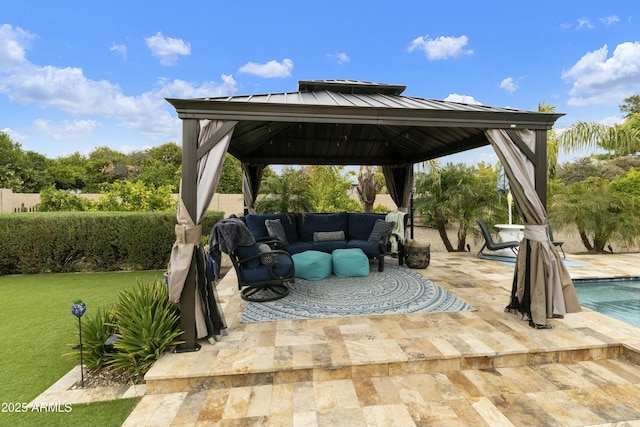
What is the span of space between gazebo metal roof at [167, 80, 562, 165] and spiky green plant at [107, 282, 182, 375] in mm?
1801

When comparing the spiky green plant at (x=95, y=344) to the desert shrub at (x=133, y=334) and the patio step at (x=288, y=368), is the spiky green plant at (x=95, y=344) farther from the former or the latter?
the patio step at (x=288, y=368)

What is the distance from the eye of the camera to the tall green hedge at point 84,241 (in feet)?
19.7

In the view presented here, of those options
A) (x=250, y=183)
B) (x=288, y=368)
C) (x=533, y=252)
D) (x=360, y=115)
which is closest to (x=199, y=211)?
(x=288, y=368)

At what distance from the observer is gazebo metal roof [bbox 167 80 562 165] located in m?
3.09

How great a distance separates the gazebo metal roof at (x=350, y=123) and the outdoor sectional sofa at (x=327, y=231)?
1.66 metres

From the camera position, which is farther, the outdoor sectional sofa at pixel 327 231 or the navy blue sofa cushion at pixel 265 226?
the navy blue sofa cushion at pixel 265 226

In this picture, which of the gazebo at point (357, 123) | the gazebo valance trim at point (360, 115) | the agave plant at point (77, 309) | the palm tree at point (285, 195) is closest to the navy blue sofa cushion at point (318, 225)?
the palm tree at point (285, 195)

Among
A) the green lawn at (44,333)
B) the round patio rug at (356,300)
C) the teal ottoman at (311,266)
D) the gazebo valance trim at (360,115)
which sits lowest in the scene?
the green lawn at (44,333)

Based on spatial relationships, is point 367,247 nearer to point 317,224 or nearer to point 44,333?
point 317,224

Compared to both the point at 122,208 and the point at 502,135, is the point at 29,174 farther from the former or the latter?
the point at 502,135

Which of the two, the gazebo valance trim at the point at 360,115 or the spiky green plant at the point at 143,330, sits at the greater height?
the gazebo valance trim at the point at 360,115

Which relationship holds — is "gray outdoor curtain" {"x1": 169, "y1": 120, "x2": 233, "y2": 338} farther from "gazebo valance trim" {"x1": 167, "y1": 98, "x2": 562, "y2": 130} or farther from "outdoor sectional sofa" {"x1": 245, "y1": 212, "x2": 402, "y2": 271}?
"outdoor sectional sofa" {"x1": 245, "y1": 212, "x2": 402, "y2": 271}

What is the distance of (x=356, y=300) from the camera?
4082 mm

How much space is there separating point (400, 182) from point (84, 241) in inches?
282
